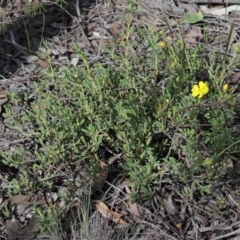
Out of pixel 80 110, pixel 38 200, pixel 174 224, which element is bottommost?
pixel 174 224

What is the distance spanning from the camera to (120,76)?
322 centimetres

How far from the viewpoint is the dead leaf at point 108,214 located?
292cm

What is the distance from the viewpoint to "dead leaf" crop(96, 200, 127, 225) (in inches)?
115

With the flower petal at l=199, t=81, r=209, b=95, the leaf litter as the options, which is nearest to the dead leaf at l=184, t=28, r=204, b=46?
the leaf litter

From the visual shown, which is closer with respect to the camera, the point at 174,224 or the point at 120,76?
the point at 174,224

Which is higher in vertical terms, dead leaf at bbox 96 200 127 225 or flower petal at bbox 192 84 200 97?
flower petal at bbox 192 84 200 97

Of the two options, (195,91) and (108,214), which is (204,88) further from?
(108,214)

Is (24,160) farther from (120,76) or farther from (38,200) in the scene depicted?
(120,76)

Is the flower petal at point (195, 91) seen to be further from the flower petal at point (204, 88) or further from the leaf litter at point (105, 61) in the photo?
the leaf litter at point (105, 61)

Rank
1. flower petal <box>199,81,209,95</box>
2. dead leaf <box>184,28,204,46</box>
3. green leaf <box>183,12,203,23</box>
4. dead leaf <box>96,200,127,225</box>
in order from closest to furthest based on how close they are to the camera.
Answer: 1. flower petal <box>199,81,209,95</box>
2. dead leaf <box>96,200,127,225</box>
3. dead leaf <box>184,28,204,46</box>
4. green leaf <box>183,12,203,23</box>

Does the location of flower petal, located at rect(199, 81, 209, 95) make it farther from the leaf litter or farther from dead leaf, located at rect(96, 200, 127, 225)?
dead leaf, located at rect(96, 200, 127, 225)

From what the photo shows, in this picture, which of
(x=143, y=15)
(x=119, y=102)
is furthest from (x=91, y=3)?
(x=119, y=102)

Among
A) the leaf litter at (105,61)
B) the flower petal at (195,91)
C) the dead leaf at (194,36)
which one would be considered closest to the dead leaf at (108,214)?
the leaf litter at (105,61)

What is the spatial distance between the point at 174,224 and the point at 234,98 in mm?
649
